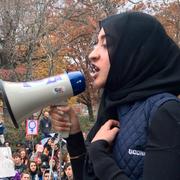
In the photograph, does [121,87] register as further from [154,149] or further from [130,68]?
[154,149]

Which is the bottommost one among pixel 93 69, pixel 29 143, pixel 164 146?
pixel 29 143

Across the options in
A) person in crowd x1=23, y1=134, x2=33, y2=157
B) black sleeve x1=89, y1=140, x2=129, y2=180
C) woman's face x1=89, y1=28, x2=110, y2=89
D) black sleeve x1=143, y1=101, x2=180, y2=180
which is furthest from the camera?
person in crowd x1=23, y1=134, x2=33, y2=157

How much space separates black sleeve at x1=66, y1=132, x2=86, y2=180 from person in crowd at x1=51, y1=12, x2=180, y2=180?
0.28 meters

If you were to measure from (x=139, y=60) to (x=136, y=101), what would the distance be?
0.16 m

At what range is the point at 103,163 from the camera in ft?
6.41

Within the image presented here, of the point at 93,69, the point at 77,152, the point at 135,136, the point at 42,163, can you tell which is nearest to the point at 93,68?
the point at 93,69

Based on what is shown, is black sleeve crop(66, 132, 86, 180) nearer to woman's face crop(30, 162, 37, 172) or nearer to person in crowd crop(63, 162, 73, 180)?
person in crowd crop(63, 162, 73, 180)

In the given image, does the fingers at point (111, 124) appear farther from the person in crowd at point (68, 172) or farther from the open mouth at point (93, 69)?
the person in crowd at point (68, 172)

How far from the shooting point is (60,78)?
2338mm

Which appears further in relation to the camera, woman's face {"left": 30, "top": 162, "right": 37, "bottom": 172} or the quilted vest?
woman's face {"left": 30, "top": 162, "right": 37, "bottom": 172}

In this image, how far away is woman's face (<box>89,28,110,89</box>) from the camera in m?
2.07

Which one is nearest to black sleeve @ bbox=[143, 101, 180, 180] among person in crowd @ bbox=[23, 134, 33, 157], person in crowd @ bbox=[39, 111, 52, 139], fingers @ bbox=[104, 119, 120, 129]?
fingers @ bbox=[104, 119, 120, 129]

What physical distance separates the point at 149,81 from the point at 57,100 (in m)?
0.54

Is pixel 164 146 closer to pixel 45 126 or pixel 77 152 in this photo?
pixel 77 152
